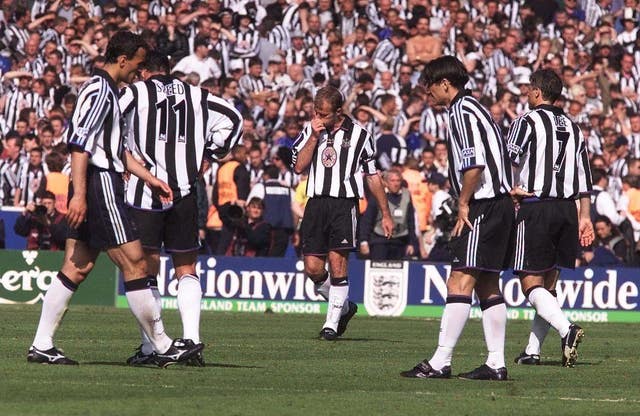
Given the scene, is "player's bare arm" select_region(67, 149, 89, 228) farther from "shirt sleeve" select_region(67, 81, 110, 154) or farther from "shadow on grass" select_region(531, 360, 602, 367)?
"shadow on grass" select_region(531, 360, 602, 367)

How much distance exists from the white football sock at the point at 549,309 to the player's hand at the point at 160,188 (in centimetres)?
346

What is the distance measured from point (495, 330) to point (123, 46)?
10.8 feet

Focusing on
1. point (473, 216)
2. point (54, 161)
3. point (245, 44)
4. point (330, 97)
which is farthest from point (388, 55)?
point (473, 216)

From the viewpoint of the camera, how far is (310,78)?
88.8ft

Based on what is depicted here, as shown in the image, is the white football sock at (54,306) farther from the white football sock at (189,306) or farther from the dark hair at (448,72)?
the dark hair at (448,72)

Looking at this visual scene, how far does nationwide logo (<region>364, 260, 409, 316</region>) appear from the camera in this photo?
72.9ft

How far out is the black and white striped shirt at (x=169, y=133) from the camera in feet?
38.3

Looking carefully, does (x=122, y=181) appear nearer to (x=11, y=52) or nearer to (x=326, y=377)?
(x=326, y=377)

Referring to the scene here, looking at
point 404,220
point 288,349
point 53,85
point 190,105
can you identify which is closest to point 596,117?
point 404,220

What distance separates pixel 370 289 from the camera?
73.0 ft

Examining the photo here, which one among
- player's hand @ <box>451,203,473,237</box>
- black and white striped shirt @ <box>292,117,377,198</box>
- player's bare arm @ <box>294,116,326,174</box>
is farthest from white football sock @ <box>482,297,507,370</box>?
black and white striped shirt @ <box>292,117,377,198</box>

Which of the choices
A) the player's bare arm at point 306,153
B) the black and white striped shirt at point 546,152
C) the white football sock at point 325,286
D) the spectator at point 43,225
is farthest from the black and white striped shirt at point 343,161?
the spectator at point 43,225

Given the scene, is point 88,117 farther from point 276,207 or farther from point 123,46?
point 276,207

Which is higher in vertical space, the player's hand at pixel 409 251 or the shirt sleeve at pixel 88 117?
the shirt sleeve at pixel 88 117
